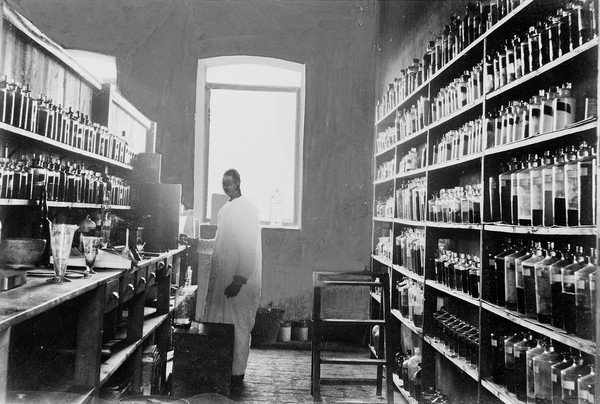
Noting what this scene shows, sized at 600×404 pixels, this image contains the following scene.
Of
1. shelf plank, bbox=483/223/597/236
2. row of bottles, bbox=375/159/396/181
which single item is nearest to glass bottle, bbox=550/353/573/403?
shelf plank, bbox=483/223/597/236

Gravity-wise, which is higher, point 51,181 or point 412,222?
point 51,181

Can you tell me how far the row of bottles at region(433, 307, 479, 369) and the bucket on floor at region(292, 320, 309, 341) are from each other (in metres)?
2.55

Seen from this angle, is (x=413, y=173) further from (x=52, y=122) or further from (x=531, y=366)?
(x=52, y=122)

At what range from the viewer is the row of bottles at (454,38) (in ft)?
9.76

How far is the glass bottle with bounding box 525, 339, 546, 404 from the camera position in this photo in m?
2.38

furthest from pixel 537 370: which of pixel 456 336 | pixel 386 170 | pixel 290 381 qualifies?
pixel 386 170

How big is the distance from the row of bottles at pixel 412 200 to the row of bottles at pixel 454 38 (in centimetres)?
85

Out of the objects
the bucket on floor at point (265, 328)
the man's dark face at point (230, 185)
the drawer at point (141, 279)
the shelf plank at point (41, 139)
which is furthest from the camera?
the bucket on floor at point (265, 328)

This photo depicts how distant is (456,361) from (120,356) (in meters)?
2.04

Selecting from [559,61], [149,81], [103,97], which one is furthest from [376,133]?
[559,61]

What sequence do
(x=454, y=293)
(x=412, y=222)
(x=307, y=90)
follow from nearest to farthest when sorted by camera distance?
(x=454, y=293)
(x=412, y=222)
(x=307, y=90)

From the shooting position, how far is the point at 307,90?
6746 mm

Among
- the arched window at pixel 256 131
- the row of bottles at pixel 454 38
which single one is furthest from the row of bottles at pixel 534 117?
the arched window at pixel 256 131

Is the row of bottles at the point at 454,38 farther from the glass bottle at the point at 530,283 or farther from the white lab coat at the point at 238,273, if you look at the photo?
the white lab coat at the point at 238,273
